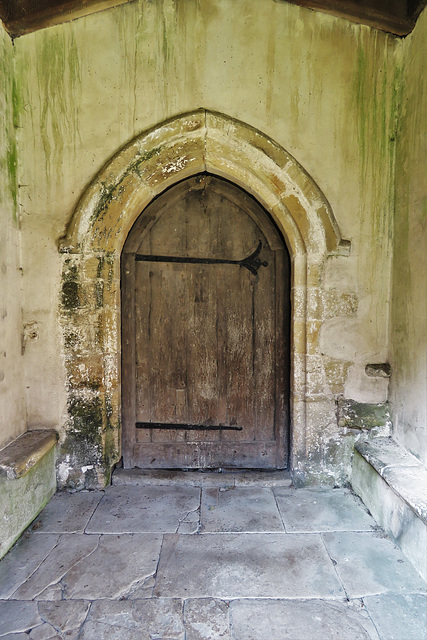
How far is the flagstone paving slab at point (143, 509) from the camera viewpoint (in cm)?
216

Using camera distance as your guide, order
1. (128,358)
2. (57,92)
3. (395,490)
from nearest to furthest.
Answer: (395,490) < (57,92) < (128,358)

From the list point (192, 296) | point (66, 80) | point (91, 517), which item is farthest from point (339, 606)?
point (66, 80)

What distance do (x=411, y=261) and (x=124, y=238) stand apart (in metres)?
1.88

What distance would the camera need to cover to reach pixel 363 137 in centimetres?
252

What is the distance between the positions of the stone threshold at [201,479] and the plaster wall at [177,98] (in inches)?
24.0

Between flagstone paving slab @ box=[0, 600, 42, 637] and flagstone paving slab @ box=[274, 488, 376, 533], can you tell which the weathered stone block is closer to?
flagstone paving slab @ box=[274, 488, 376, 533]

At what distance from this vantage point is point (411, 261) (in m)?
2.31

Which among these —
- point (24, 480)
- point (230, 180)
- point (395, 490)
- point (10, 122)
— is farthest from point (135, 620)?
point (10, 122)

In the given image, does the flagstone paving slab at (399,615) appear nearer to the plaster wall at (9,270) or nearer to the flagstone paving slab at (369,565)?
the flagstone paving slab at (369,565)

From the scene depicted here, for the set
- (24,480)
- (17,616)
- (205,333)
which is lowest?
(17,616)

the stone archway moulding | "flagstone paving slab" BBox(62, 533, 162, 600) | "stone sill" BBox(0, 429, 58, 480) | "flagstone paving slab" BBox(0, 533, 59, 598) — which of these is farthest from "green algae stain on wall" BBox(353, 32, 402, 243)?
"flagstone paving slab" BBox(0, 533, 59, 598)

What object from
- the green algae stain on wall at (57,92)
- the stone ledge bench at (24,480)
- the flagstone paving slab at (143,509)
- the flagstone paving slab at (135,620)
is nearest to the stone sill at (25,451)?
the stone ledge bench at (24,480)

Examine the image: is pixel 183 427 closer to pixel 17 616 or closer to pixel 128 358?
pixel 128 358

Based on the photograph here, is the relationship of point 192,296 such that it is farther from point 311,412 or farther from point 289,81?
point 289,81
